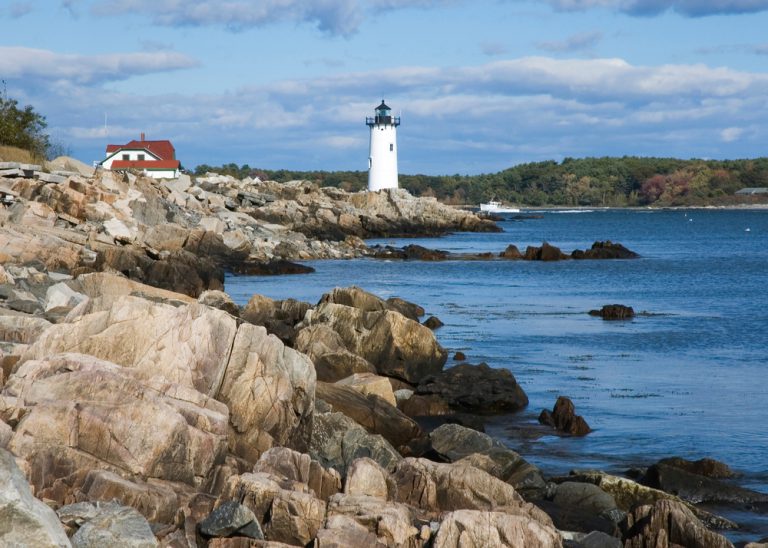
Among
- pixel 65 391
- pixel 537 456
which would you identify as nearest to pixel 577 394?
pixel 537 456

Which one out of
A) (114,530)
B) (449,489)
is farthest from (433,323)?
(114,530)

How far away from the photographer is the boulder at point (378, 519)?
9.55 meters

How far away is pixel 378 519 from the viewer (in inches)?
381

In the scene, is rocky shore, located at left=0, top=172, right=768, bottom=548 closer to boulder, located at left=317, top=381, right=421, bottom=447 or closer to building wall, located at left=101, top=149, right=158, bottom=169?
boulder, located at left=317, top=381, right=421, bottom=447

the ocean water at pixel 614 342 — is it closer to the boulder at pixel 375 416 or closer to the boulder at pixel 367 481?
the boulder at pixel 375 416

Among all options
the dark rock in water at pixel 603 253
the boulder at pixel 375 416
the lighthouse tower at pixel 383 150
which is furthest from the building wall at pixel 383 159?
the boulder at pixel 375 416

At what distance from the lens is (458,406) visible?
18.5 m

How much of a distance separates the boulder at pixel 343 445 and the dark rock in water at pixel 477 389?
5.53 metres

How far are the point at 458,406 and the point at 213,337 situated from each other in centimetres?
704

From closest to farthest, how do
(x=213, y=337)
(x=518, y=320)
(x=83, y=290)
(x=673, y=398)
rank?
1. (x=213, y=337)
2. (x=673, y=398)
3. (x=83, y=290)
4. (x=518, y=320)

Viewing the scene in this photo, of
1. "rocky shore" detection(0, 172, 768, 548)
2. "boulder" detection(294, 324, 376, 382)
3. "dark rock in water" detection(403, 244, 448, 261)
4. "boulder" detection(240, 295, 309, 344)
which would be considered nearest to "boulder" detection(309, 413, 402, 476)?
"rocky shore" detection(0, 172, 768, 548)

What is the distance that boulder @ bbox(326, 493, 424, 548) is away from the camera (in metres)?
9.55

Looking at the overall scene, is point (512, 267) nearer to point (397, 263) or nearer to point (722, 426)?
point (397, 263)

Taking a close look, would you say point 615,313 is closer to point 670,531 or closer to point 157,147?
point 670,531
